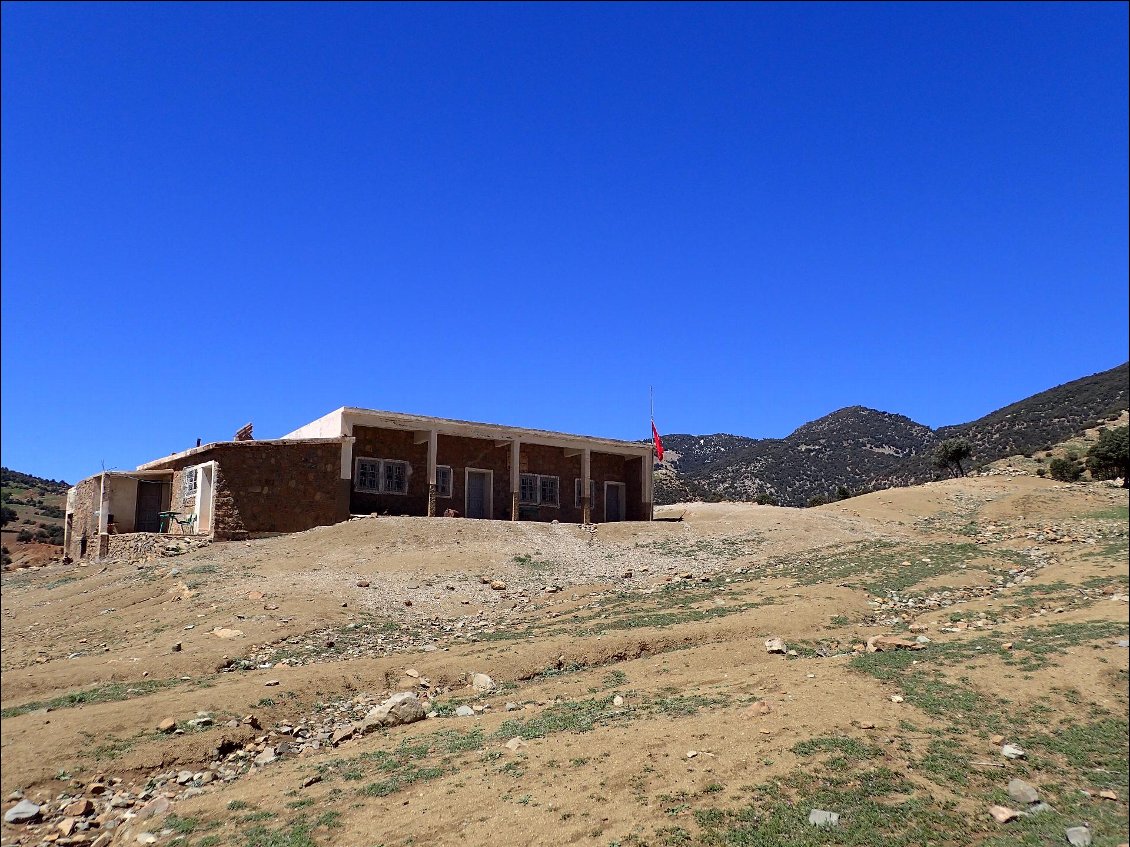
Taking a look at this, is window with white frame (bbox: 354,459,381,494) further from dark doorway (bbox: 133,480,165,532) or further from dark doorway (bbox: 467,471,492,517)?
dark doorway (bbox: 133,480,165,532)

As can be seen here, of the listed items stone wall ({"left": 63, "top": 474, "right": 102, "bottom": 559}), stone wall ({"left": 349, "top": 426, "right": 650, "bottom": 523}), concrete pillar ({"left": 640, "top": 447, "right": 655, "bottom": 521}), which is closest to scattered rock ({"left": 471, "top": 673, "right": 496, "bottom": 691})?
stone wall ({"left": 63, "top": 474, "right": 102, "bottom": 559})

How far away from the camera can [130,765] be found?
805cm

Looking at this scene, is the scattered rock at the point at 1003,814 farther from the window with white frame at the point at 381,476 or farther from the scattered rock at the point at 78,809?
the window with white frame at the point at 381,476

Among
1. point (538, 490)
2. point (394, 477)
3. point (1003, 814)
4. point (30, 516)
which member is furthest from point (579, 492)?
point (30, 516)

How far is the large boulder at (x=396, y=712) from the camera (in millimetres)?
11383

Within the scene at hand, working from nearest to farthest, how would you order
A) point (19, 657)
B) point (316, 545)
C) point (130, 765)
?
point (19, 657)
point (130, 765)
point (316, 545)

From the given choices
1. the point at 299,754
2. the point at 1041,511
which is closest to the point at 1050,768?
the point at 299,754

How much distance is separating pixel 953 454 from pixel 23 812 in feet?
191

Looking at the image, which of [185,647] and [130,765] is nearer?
[130,765]

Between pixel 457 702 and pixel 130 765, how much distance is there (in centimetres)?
525

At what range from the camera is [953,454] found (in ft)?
183

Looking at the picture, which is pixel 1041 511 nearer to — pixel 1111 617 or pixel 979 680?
pixel 1111 617

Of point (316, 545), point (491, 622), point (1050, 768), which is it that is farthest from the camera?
point (316, 545)

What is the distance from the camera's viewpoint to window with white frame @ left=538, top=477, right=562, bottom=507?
115 feet
